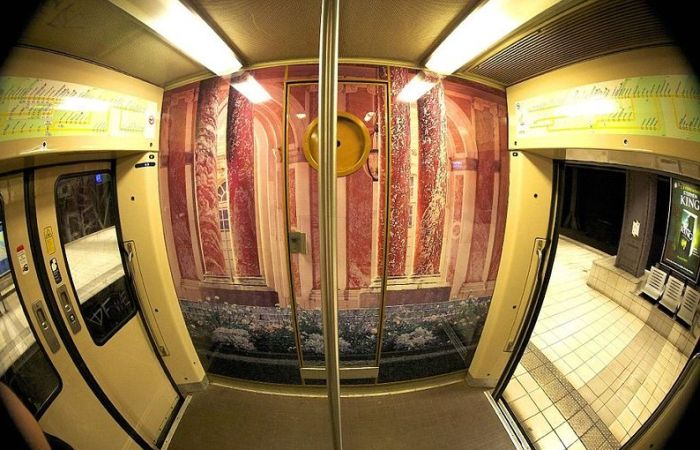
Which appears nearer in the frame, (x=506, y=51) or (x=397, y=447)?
(x=506, y=51)

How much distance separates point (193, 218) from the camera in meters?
1.49

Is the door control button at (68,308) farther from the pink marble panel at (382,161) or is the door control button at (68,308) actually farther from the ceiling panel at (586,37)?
the ceiling panel at (586,37)

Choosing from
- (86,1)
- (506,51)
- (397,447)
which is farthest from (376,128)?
(397,447)


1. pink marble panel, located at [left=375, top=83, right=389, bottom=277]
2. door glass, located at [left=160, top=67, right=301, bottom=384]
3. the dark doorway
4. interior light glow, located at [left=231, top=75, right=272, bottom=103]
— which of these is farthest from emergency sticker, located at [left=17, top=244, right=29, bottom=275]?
the dark doorway

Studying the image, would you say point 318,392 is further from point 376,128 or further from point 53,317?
point 376,128

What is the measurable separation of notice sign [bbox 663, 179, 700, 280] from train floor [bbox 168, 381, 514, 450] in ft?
5.06

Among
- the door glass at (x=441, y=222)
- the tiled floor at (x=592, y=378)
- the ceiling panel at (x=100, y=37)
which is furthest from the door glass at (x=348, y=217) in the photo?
the tiled floor at (x=592, y=378)

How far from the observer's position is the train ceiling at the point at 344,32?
2.81 feet

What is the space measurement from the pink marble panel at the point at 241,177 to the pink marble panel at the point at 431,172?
4.27ft

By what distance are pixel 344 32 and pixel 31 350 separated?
2.41 meters

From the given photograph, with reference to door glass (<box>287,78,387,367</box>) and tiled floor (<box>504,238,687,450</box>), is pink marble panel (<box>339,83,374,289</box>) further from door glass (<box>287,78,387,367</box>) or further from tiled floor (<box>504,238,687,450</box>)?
tiled floor (<box>504,238,687,450</box>)

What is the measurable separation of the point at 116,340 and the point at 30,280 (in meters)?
0.60

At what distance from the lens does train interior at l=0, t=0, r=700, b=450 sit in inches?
36.1

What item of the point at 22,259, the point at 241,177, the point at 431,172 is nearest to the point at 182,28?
the point at 241,177
